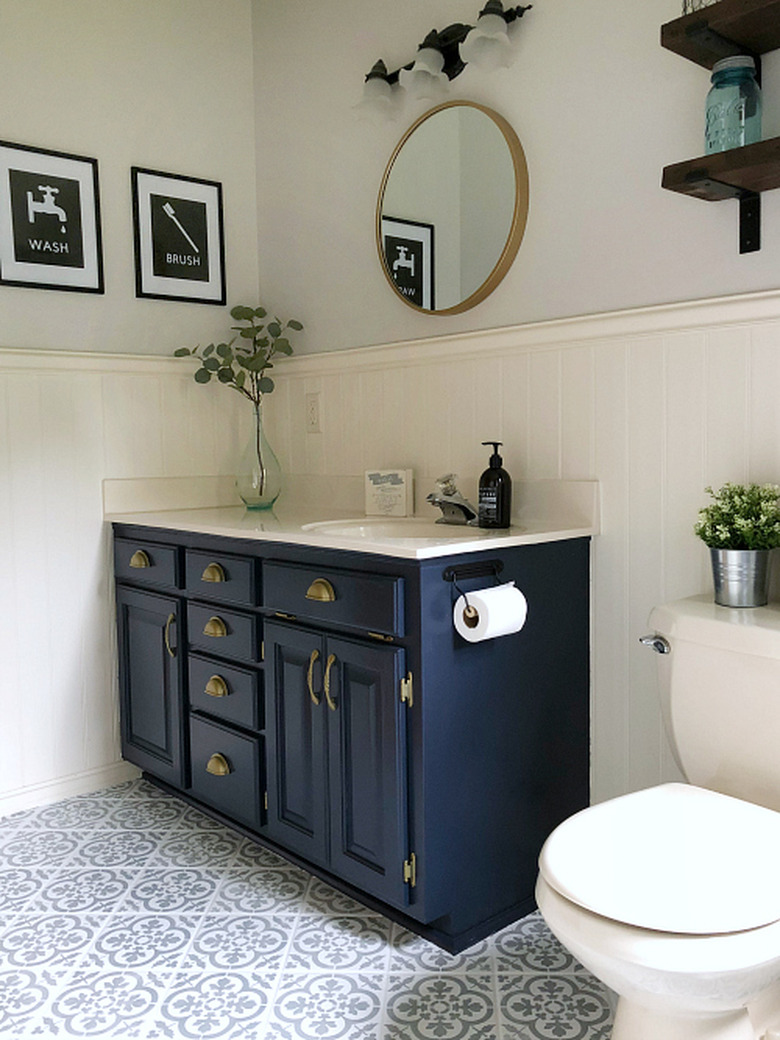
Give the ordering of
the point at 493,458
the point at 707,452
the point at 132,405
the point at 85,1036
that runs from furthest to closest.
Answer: the point at 132,405, the point at 493,458, the point at 707,452, the point at 85,1036

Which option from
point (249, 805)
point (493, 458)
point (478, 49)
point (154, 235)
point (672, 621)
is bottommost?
point (249, 805)

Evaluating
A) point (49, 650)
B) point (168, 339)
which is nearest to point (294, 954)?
point (49, 650)

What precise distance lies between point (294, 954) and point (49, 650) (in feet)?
4.12

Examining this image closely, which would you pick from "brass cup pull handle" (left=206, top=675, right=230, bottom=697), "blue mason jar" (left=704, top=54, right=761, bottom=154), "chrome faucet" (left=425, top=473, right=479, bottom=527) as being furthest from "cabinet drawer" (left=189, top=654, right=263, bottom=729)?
"blue mason jar" (left=704, top=54, right=761, bottom=154)

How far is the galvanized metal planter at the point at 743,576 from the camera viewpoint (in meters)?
1.59

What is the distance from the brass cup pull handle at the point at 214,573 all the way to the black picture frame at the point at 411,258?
857 millimetres

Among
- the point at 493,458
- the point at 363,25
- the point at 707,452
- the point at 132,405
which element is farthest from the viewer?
the point at 132,405

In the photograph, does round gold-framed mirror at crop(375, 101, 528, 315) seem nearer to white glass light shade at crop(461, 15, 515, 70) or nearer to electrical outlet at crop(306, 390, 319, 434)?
white glass light shade at crop(461, 15, 515, 70)

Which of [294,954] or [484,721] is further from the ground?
[484,721]

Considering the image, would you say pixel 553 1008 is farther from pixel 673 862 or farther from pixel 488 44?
pixel 488 44

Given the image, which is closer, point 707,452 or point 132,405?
point 707,452

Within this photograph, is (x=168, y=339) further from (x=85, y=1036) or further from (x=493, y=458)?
(x=85, y=1036)

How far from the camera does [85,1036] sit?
1577 millimetres

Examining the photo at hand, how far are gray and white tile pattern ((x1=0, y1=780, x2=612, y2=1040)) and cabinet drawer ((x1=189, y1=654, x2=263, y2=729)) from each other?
0.36 metres
